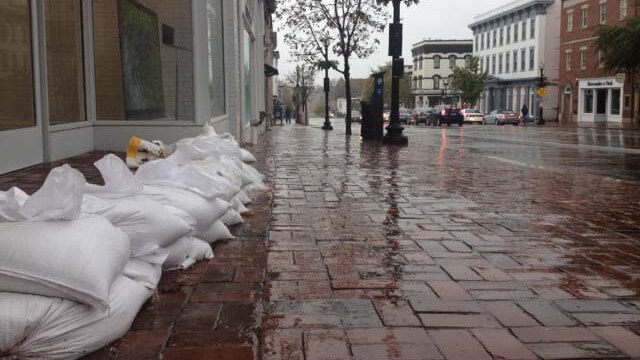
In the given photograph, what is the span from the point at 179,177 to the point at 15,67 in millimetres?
3835

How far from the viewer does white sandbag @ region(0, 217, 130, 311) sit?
8.09 feet

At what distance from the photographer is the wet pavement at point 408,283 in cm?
274

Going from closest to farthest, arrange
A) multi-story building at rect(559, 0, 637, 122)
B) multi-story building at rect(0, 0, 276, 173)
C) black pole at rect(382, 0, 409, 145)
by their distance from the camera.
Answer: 1. multi-story building at rect(0, 0, 276, 173)
2. black pole at rect(382, 0, 409, 145)
3. multi-story building at rect(559, 0, 637, 122)

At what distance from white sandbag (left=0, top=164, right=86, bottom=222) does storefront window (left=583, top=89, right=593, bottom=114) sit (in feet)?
167

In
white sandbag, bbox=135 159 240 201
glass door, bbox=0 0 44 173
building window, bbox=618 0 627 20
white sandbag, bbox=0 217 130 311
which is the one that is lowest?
white sandbag, bbox=0 217 130 311

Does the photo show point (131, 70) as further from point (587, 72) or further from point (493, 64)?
point (493, 64)

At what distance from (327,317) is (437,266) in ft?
3.94

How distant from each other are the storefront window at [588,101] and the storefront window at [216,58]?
42649mm

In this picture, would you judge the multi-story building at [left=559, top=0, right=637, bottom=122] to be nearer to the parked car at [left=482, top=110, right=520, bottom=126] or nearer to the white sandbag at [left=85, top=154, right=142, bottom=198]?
the parked car at [left=482, top=110, right=520, bottom=126]

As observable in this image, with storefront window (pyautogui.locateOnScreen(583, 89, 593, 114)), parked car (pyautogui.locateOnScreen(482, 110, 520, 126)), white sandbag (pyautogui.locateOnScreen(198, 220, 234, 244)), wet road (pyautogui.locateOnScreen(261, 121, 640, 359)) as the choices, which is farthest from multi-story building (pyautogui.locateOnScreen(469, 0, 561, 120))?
white sandbag (pyautogui.locateOnScreen(198, 220, 234, 244))

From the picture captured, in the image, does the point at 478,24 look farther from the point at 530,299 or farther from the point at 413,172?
the point at 530,299

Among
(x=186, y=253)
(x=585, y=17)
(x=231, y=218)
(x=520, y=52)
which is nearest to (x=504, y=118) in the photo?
(x=585, y=17)

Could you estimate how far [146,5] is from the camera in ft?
32.3

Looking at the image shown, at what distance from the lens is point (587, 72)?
162ft
